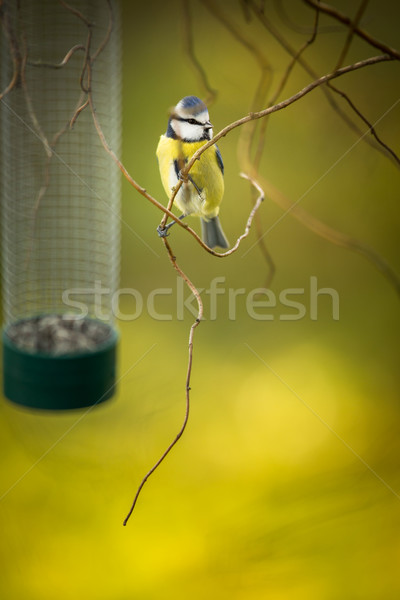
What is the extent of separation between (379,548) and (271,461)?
556mm

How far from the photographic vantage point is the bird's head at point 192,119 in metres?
0.81

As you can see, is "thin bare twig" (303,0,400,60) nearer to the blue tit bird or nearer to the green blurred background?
the blue tit bird

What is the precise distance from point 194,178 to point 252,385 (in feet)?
5.60

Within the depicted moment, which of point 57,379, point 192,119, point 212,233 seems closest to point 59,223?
point 57,379

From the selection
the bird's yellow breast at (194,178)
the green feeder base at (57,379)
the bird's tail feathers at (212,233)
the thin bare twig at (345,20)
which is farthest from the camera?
the green feeder base at (57,379)

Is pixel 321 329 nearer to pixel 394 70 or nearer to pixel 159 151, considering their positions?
pixel 394 70

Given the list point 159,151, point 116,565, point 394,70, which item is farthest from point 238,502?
point 394,70

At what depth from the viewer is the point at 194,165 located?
1208mm

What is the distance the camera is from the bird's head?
2.67ft

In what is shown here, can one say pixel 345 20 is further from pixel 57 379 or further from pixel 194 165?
pixel 57 379

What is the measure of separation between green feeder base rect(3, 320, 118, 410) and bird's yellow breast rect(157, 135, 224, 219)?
0.76m

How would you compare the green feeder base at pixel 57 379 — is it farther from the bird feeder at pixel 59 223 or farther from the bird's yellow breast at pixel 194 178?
the bird's yellow breast at pixel 194 178

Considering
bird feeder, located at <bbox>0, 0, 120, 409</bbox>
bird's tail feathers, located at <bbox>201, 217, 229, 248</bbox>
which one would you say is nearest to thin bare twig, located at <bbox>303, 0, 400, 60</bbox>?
bird's tail feathers, located at <bbox>201, 217, 229, 248</bbox>

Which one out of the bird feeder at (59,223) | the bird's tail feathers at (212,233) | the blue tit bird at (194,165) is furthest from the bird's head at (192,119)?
the bird feeder at (59,223)
